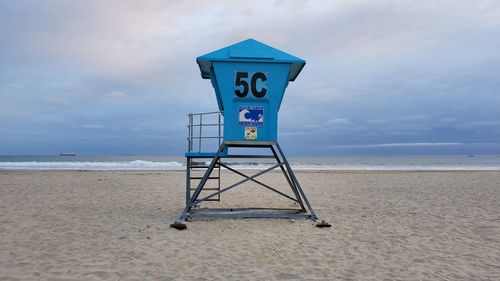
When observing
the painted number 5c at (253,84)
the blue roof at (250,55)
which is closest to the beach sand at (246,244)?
the painted number 5c at (253,84)

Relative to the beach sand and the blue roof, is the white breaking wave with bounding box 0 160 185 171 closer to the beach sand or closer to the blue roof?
the beach sand

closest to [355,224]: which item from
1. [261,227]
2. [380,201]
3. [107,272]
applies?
[261,227]

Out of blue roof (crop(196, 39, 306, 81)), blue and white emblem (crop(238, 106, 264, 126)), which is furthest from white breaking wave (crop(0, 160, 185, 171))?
blue and white emblem (crop(238, 106, 264, 126))

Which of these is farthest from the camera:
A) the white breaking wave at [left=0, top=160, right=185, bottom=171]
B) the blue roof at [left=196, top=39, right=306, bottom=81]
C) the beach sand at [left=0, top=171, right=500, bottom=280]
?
the white breaking wave at [left=0, top=160, right=185, bottom=171]

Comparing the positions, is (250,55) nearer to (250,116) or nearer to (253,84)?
(253,84)

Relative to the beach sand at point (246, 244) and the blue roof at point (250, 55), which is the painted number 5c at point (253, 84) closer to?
the blue roof at point (250, 55)

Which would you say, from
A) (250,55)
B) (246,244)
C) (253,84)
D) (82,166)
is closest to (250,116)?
(253,84)

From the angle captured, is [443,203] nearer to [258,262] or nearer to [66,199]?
[258,262]

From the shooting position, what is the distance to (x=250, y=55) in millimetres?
8688

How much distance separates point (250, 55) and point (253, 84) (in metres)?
0.70

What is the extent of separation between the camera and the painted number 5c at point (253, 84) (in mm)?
8680

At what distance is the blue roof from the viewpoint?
866cm

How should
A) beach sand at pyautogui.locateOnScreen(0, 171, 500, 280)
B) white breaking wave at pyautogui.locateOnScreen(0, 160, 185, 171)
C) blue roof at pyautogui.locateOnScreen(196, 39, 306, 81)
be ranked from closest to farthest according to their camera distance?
beach sand at pyautogui.locateOnScreen(0, 171, 500, 280), blue roof at pyautogui.locateOnScreen(196, 39, 306, 81), white breaking wave at pyautogui.locateOnScreen(0, 160, 185, 171)

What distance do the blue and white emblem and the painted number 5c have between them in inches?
12.7
